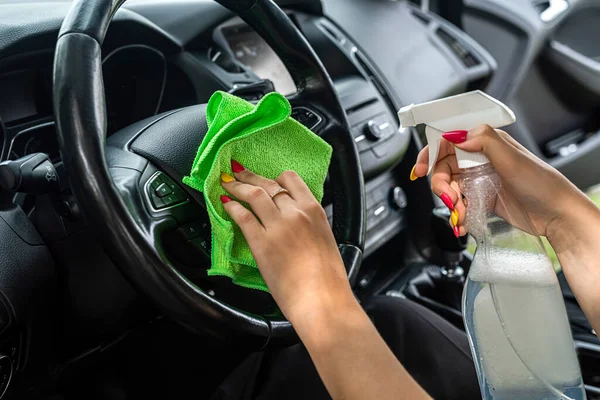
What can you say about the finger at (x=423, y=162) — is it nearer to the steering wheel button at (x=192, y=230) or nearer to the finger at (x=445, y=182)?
the finger at (x=445, y=182)

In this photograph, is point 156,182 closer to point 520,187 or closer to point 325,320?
point 325,320

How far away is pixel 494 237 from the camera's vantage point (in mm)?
715

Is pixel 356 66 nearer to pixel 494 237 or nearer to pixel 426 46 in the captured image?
pixel 426 46

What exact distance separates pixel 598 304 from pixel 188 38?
80 centimetres

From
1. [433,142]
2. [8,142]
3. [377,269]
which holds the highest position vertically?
[433,142]

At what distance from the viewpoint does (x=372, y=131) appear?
1.28m

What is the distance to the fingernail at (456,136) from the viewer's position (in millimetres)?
622

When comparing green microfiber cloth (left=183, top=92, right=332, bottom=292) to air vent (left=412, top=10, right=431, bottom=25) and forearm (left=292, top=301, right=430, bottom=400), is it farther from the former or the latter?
air vent (left=412, top=10, right=431, bottom=25)

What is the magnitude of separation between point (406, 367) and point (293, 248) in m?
0.46

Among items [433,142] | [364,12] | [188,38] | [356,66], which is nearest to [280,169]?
[433,142]

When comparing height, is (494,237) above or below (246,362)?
above

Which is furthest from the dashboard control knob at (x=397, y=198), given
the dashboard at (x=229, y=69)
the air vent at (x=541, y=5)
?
the air vent at (x=541, y=5)

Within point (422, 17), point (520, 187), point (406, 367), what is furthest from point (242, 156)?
point (422, 17)

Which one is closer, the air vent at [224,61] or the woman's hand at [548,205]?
the woman's hand at [548,205]
